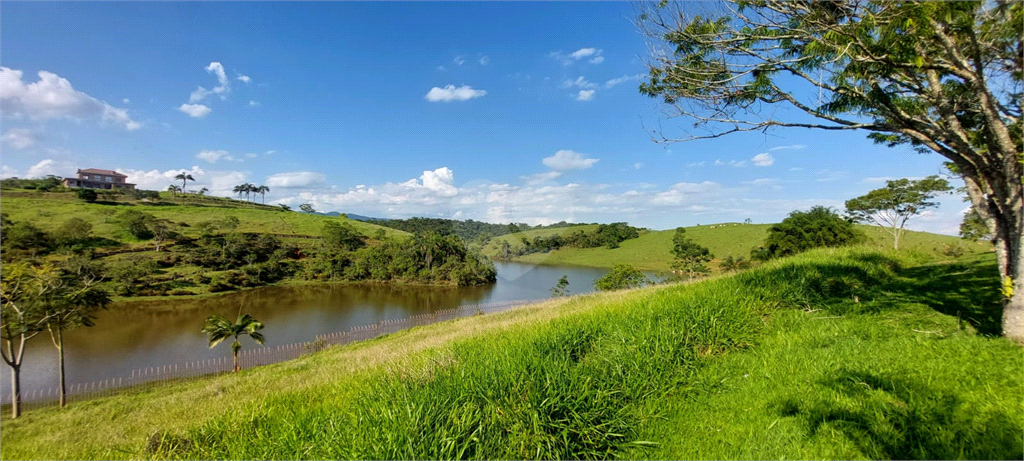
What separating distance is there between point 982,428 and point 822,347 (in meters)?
1.83

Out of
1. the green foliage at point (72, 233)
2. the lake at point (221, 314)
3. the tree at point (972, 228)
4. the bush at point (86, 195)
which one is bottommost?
the lake at point (221, 314)

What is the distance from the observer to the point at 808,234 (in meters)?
33.3

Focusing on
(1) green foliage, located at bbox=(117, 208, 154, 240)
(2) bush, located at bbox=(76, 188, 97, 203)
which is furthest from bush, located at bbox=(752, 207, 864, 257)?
(2) bush, located at bbox=(76, 188, 97, 203)

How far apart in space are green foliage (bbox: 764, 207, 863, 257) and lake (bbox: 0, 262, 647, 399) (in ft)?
65.2

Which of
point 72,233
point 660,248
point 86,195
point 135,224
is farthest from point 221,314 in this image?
point 660,248

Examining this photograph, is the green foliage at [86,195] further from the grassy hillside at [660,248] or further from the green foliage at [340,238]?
the grassy hillside at [660,248]

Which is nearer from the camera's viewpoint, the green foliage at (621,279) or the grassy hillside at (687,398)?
the grassy hillside at (687,398)

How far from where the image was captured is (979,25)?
412 centimetres

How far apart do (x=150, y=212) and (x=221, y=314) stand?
29059 millimetres

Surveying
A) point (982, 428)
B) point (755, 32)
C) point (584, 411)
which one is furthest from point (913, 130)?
point (584, 411)

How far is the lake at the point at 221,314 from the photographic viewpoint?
2100 cm

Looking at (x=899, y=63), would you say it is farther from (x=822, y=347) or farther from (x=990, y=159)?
(x=822, y=347)

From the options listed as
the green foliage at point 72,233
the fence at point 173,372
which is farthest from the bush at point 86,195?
the fence at point 173,372

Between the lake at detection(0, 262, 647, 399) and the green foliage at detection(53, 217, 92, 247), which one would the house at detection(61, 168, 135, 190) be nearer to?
the lake at detection(0, 262, 647, 399)
